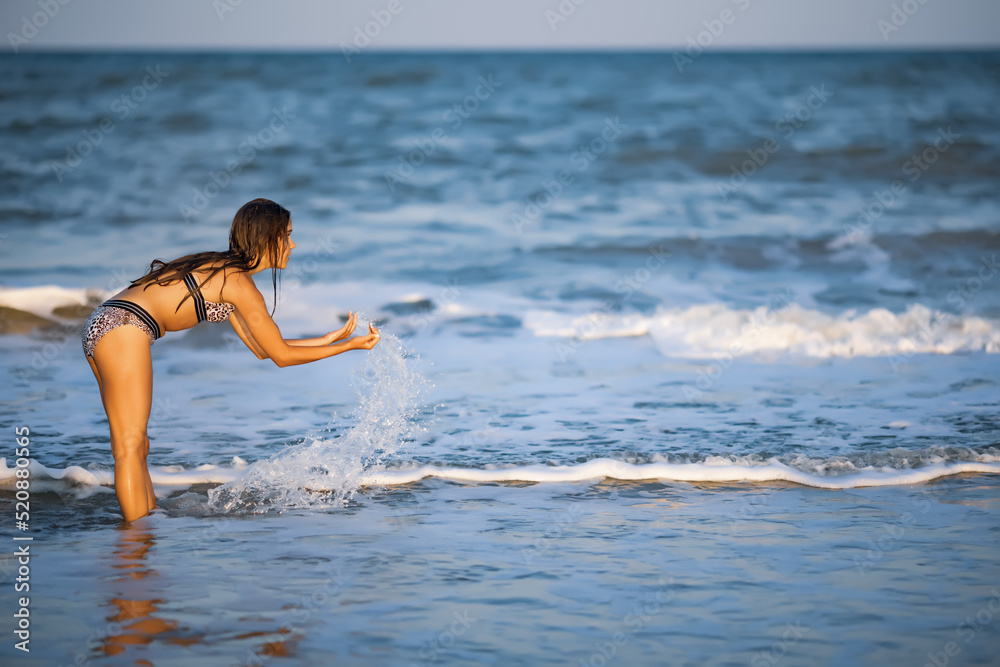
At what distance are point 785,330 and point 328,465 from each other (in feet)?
17.5

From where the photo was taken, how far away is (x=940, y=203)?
1631 cm

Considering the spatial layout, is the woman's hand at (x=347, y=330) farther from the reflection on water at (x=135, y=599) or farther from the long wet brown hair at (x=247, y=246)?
the reflection on water at (x=135, y=599)

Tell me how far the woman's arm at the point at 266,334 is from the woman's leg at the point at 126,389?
492 millimetres

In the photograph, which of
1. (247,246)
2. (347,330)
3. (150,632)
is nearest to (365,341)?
(347,330)

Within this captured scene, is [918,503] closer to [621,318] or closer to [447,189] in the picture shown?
[621,318]

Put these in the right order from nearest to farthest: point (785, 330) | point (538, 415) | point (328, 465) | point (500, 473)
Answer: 1. point (328, 465)
2. point (500, 473)
3. point (538, 415)
4. point (785, 330)

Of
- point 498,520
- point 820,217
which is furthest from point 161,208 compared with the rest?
point 498,520

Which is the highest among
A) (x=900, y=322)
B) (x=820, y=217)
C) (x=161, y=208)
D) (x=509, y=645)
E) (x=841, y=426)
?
(x=161, y=208)

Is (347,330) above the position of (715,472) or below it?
above

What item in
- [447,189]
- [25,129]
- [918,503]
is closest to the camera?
[918,503]

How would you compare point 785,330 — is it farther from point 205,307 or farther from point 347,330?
point 205,307

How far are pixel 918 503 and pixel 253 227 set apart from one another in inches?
149

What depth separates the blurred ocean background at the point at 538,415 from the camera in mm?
3955

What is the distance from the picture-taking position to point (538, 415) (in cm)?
714
